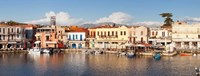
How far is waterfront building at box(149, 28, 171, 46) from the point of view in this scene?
316 feet

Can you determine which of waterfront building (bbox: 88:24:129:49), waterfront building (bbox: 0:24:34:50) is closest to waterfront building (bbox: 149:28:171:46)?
waterfront building (bbox: 88:24:129:49)

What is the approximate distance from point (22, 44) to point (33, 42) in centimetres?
297

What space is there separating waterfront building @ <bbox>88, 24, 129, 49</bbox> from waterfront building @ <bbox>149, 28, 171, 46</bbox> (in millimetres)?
5623

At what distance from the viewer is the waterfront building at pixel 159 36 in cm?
9644

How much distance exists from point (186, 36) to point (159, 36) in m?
6.41

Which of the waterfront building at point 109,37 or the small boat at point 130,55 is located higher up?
the waterfront building at point 109,37

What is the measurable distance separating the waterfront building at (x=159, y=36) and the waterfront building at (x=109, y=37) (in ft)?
18.4

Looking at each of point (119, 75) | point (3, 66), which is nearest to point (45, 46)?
point (3, 66)

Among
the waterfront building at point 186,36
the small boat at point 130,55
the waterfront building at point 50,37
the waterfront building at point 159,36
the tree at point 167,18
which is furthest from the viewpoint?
the tree at point 167,18

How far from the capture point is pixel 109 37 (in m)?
100

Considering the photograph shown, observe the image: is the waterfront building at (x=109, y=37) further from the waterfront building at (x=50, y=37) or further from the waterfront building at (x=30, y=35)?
the waterfront building at (x=30, y=35)

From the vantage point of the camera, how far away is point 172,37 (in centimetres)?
9638

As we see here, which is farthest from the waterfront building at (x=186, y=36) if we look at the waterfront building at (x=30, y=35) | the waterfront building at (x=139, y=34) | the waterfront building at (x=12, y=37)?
the waterfront building at (x=12, y=37)

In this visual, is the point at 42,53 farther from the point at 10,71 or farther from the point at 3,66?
the point at 10,71
